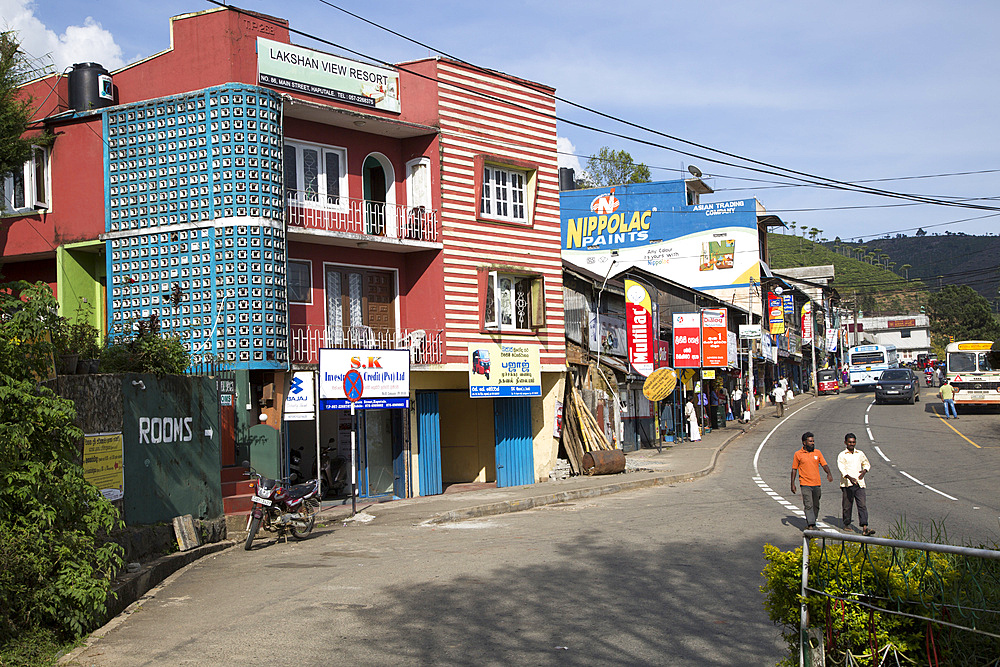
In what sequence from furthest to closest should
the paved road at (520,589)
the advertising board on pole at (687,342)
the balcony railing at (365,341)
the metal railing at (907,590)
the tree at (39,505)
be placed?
the advertising board on pole at (687,342) → the balcony railing at (365,341) → the paved road at (520,589) → the tree at (39,505) → the metal railing at (907,590)

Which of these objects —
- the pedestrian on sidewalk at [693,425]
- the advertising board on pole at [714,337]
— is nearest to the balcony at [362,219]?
the advertising board on pole at [714,337]

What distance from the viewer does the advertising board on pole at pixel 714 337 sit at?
127 ft

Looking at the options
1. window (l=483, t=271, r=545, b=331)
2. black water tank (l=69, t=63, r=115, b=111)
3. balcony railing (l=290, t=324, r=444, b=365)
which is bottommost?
balcony railing (l=290, t=324, r=444, b=365)

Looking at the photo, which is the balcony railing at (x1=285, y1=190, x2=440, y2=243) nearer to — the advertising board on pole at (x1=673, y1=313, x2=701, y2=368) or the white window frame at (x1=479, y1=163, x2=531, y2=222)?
the white window frame at (x1=479, y1=163, x2=531, y2=222)

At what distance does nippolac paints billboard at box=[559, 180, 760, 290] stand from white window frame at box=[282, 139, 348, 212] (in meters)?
32.0

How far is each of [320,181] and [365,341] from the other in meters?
4.02

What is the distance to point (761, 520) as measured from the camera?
15766 millimetres

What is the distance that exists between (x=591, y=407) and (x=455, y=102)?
414 inches

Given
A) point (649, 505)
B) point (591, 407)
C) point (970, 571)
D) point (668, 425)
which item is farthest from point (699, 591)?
point (668, 425)

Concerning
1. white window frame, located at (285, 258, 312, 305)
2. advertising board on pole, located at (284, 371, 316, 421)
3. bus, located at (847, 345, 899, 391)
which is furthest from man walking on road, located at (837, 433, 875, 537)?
bus, located at (847, 345, 899, 391)

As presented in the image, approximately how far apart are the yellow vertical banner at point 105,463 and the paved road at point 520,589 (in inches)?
60.4

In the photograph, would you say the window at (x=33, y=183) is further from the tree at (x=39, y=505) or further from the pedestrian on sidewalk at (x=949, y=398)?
the pedestrian on sidewalk at (x=949, y=398)

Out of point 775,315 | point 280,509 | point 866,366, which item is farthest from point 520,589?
point 866,366

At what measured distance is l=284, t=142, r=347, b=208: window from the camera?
21.7 metres
